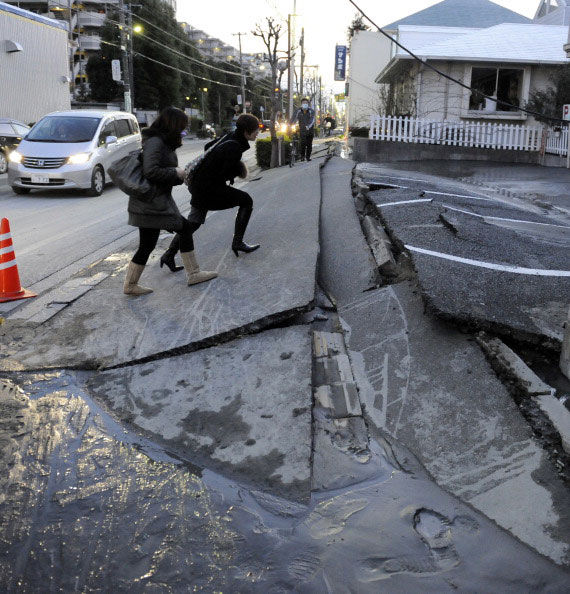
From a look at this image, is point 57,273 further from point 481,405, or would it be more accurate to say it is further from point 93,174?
point 93,174

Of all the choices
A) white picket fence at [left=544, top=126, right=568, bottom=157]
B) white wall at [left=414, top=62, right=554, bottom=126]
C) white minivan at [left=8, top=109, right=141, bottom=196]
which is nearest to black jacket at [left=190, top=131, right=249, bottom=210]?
white minivan at [left=8, top=109, right=141, bottom=196]

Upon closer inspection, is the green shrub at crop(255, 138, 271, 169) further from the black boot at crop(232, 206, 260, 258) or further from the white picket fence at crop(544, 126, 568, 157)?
the black boot at crop(232, 206, 260, 258)

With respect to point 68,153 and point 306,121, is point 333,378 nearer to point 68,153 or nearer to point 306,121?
point 68,153

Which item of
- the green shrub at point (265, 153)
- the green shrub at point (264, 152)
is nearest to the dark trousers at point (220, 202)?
the green shrub at point (265, 153)

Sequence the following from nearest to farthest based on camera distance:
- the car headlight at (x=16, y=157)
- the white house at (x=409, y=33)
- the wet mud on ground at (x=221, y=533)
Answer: the wet mud on ground at (x=221, y=533) < the car headlight at (x=16, y=157) < the white house at (x=409, y=33)

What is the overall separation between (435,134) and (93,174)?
12.6 metres

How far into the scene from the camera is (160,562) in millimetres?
2488

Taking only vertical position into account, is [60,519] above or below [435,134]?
below

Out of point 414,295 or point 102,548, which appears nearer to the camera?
point 102,548

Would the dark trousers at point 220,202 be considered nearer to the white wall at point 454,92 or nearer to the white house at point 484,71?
the white house at point 484,71

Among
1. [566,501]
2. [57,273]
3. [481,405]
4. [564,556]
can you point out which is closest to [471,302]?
[481,405]

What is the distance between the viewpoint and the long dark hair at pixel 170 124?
5102mm

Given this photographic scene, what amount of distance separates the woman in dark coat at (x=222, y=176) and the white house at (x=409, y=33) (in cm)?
2675

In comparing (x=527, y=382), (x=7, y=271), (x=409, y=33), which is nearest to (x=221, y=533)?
(x=527, y=382)
